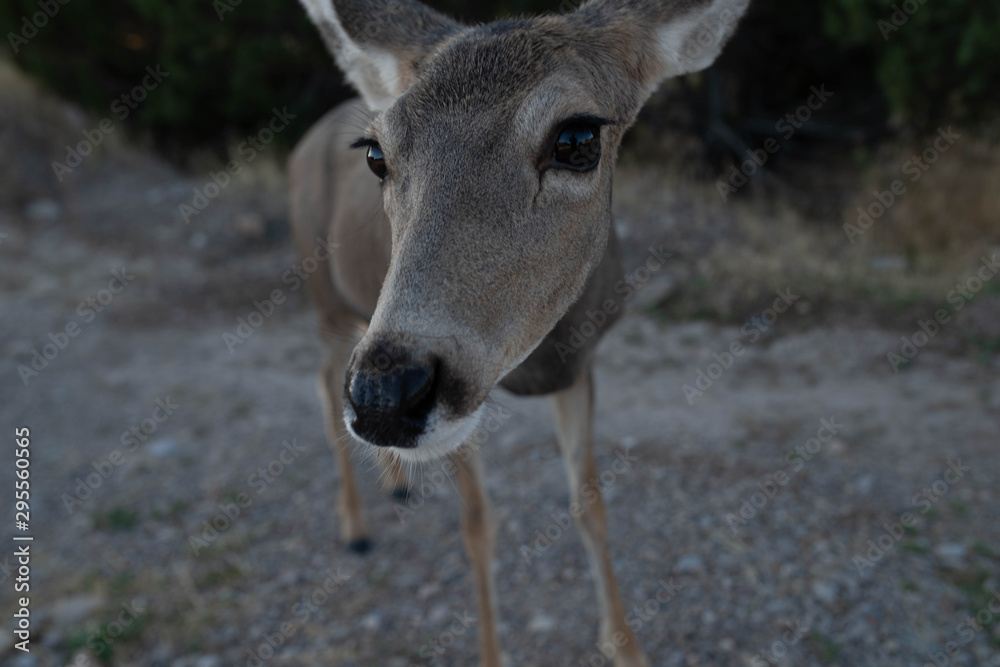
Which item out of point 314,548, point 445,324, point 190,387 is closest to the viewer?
point 445,324

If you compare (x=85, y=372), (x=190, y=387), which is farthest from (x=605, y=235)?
(x=85, y=372)

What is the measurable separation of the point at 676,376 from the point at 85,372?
618cm

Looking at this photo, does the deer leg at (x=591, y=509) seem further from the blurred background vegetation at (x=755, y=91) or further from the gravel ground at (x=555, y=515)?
the blurred background vegetation at (x=755, y=91)

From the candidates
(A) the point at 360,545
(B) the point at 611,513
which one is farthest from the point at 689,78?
(A) the point at 360,545

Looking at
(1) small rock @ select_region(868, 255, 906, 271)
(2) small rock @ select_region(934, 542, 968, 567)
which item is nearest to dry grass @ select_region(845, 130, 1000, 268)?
(1) small rock @ select_region(868, 255, 906, 271)

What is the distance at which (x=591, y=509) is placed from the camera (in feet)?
13.1

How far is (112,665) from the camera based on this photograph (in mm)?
3979

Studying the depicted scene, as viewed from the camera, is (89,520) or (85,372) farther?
(85,372)

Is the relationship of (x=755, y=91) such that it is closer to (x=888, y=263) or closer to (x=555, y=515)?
(x=888, y=263)

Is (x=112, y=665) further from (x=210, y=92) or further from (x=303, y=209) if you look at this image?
(x=210, y=92)

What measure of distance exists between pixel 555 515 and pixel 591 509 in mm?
895

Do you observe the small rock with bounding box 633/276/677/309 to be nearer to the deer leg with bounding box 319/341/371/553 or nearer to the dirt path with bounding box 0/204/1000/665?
the dirt path with bounding box 0/204/1000/665

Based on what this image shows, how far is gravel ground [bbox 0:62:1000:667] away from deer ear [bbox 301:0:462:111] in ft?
5.30

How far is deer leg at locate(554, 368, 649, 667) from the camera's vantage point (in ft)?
12.3
